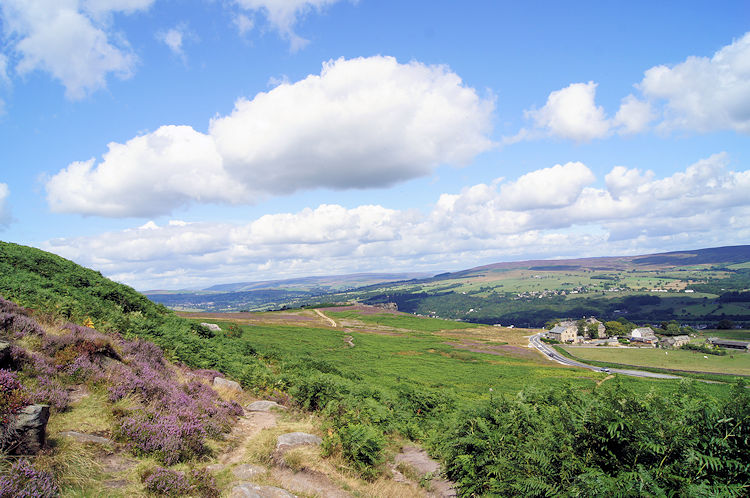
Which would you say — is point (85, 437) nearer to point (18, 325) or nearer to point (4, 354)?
point (4, 354)

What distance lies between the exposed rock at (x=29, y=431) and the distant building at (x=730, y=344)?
15706 cm

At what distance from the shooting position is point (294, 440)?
11.7m

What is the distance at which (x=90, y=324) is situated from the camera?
17219 mm

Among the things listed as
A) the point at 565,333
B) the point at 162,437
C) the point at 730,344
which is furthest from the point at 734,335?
the point at 162,437

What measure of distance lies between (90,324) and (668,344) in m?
155

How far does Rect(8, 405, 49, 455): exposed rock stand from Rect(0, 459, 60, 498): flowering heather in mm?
543

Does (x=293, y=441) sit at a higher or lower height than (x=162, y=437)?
lower

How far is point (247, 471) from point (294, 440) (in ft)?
7.91

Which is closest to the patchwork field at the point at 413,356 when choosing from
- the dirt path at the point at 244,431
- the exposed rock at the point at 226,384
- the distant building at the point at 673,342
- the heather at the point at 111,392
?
the exposed rock at the point at 226,384

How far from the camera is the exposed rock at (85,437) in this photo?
318 inches

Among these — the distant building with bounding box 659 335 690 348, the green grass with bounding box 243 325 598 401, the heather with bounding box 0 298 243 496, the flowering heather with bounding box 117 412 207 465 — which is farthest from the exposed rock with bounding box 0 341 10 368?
the distant building with bounding box 659 335 690 348

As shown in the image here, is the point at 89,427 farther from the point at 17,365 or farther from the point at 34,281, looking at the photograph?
the point at 34,281

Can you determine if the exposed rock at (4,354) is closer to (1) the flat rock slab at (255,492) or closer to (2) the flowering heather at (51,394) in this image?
(2) the flowering heather at (51,394)

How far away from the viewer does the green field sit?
77938mm
